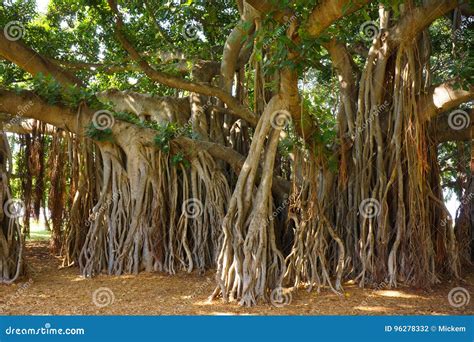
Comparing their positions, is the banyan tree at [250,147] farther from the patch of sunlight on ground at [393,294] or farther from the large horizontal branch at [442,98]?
the patch of sunlight on ground at [393,294]

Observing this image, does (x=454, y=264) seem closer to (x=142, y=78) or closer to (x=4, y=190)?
(x=4, y=190)

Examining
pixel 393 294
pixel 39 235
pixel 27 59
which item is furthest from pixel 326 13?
pixel 39 235

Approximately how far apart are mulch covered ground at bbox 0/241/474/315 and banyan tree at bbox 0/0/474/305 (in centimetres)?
19

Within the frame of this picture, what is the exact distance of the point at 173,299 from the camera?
470cm

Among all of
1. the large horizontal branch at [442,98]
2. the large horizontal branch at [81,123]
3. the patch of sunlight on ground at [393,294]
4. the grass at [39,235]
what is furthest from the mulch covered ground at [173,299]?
the grass at [39,235]

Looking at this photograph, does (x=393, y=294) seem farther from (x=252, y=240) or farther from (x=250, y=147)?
(x=250, y=147)

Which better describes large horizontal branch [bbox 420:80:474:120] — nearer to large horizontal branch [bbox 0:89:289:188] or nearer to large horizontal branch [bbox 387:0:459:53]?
large horizontal branch [bbox 387:0:459:53]

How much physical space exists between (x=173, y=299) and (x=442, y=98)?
322 centimetres

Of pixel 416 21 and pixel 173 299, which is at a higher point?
pixel 416 21

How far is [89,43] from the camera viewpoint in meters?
7.71

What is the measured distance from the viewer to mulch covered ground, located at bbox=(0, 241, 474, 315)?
13.9 feet

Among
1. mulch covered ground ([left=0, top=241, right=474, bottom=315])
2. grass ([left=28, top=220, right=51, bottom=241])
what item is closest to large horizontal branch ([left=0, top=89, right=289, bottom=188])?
mulch covered ground ([left=0, top=241, right=474, bottom=315])

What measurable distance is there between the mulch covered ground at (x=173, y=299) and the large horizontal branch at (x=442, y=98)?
1.79 m

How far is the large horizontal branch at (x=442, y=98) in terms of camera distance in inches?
194
